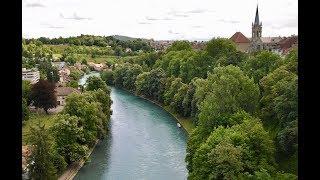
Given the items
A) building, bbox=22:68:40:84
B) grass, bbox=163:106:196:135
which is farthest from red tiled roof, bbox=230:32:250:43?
grass, bbox=163:106:196:135

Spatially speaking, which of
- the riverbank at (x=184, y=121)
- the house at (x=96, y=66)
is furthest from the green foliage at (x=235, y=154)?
the house at (x=96, y=66)

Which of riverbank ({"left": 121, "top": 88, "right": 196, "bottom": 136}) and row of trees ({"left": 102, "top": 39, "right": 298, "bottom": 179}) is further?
riverbank ({"left": 121, "top": 88, "right": 196, "bottom": 136})

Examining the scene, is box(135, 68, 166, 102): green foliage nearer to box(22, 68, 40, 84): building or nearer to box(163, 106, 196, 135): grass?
box(163, 106, 196, 135): grass

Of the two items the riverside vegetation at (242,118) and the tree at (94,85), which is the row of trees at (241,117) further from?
the tree at (94,85)

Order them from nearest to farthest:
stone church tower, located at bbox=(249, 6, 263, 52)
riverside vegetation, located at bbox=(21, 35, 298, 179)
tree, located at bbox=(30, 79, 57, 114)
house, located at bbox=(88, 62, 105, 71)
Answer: riverside vegetation, located at bbox=(21, 35, 298, 179), tree, located at bbox=(30, 79, 57, 114), stone church tower, located at bbox=(249, 6, 263, 52), house, located at bbox=(88, 62, 105, 71)

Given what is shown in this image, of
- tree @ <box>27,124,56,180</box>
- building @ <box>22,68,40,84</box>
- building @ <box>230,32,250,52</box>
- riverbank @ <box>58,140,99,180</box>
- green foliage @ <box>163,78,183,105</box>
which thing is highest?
building @ <box>230,32,250,52</box>

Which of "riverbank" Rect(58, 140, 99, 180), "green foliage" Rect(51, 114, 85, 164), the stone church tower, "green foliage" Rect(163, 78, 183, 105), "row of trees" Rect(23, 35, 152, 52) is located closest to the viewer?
"riverbank" Rect(58, 140, 99, 180)
